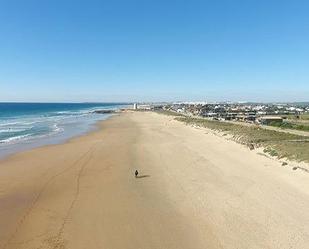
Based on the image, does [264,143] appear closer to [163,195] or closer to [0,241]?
[163,195]

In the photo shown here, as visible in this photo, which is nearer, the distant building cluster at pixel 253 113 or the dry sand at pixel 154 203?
the dry sand at pixel 154 203

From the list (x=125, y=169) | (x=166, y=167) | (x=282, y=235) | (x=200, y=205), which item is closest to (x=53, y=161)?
(x=125, y=169)

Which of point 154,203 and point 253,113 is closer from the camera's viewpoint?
point 154,203

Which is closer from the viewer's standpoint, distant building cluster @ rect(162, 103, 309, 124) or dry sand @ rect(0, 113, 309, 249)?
dry sand @ rect(0, 113, 309, 249)

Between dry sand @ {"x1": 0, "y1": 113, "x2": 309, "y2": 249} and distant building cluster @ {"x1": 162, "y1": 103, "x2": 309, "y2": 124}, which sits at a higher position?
dry sand @ {"x1": 0, "y1": 113, "x2": 309, "y2": 249}

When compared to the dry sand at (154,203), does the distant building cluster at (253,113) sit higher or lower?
lower

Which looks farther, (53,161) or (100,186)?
(53,161)

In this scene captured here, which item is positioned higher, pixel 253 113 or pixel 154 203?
pixel 154 203

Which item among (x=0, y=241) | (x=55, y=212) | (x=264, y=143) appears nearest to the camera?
(x=0, y=241)
